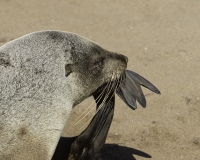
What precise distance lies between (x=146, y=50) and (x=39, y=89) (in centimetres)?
393

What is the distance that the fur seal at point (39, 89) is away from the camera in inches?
168

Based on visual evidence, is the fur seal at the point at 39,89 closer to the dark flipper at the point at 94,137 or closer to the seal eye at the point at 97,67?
the seal eye at the point at 97,67

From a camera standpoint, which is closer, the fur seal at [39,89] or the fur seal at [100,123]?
the fur seal at [39,89]

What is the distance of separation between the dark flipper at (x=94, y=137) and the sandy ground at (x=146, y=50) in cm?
100

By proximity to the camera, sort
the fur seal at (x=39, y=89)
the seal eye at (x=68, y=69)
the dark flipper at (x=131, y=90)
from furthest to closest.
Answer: the dark flipper at (x=131, y=90)
the seal eye at (x=68, y=69)
the fur seal at (x=39, y=89)

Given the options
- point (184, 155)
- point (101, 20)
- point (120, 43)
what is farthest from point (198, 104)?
point (101, 20)

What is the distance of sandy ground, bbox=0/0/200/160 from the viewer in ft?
20.6

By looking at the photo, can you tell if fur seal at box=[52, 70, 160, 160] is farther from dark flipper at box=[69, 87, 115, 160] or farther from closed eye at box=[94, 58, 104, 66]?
closed eye at box=[94, 58, 104, 66]

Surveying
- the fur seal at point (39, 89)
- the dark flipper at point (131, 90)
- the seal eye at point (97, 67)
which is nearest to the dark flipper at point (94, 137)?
the dark flipper at point (131, 90)

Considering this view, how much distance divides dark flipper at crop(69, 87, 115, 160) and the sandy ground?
1.00 meters

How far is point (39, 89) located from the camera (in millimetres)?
4367

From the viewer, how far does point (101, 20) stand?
8.95 meters

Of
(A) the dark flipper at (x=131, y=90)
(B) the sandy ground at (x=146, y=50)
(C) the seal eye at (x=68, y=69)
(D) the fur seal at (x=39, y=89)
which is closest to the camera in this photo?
(D) the fur seal at (x=39, y=89)

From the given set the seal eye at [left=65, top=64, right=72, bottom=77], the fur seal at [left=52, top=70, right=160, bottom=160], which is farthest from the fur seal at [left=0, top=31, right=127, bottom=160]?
the fur seal at [left=52, top=70, right=160, bottom=160]
